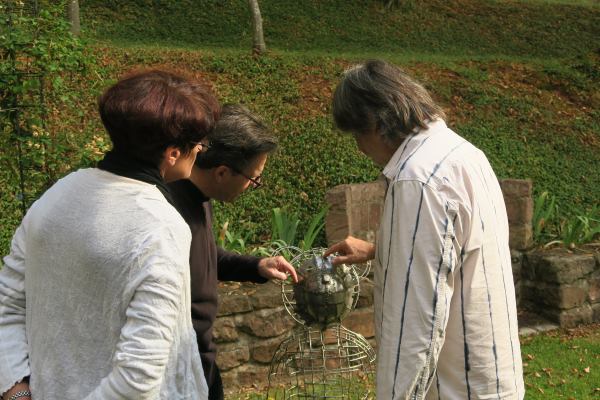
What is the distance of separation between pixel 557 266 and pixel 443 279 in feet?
15.9

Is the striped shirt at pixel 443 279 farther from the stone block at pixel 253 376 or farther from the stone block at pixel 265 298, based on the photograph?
the stone block at pixel 253 376

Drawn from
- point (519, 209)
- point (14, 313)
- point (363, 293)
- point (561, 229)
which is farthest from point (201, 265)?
point (561, 229)

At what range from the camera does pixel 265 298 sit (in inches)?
207

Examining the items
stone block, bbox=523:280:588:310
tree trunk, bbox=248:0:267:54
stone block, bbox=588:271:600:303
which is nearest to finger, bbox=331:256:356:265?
stone block, bbox=523:280:588:310

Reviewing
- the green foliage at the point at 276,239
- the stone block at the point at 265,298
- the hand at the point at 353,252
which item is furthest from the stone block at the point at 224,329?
the hand at the point at 353,252

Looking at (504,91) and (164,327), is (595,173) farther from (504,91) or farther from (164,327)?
(164,327)

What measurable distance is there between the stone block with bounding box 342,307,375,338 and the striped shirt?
3284mm

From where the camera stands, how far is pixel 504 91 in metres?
11.5

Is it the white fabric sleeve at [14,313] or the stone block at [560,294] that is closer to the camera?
the white fabric sleeve at [14,313]

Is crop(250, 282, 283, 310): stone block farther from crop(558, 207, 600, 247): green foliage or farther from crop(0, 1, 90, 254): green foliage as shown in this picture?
crop(558, 207, 600, 247): green foliage

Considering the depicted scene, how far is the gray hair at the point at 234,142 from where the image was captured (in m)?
2.71

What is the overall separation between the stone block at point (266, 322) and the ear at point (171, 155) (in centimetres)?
332

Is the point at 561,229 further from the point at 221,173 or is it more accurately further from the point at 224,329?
the point at 221,173

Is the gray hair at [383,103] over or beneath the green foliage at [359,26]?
over
